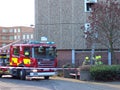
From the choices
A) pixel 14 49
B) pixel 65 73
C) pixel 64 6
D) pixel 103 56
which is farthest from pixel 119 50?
pixel 14 49

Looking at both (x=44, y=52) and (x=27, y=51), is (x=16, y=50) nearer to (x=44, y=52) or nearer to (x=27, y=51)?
(x=27, y=51)

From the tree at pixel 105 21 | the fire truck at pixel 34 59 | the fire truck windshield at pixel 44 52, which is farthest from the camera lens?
the tree at pixel 105 21

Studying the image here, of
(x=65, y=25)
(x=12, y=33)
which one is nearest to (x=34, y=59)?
(x=65, y=25)

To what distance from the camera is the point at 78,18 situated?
36.7 metres

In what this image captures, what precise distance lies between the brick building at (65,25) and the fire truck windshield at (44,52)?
10.6 m

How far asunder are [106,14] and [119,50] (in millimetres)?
8353

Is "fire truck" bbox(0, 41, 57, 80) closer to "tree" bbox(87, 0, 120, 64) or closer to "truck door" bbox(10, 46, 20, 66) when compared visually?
"truck door" bbox(10, 46, 20, 66)

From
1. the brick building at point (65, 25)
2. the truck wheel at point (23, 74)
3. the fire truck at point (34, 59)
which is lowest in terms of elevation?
the truck wheel at point (23, 74)

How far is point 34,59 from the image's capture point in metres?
25.2

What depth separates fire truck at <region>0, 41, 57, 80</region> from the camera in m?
25.3

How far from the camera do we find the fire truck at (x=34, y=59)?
25281 mm

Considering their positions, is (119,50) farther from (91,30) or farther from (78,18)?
(91,30)

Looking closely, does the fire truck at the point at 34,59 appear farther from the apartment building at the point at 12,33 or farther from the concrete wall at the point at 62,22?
the apartment building at the point at 12,33

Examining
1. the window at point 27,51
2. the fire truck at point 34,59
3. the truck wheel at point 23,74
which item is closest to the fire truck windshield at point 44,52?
the fire truck at point 34,59
